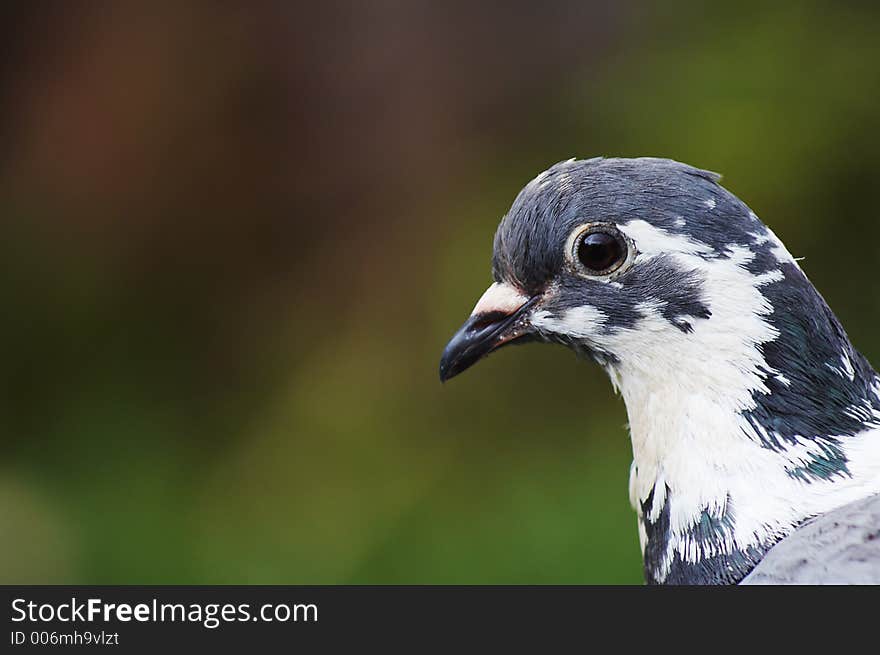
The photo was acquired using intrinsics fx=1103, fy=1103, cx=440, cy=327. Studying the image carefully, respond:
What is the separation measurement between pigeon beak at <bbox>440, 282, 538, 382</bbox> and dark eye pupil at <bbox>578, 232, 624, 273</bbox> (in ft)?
0.58

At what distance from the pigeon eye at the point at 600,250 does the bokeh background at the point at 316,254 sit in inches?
107

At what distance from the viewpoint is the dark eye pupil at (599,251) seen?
2.27m

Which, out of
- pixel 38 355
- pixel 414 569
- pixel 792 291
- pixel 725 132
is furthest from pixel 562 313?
pixel 38 355

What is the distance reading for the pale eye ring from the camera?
2258mm

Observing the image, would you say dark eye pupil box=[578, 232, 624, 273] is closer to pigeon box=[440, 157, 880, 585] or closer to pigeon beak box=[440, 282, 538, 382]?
pigeon box=[440, 157, 880, 585]

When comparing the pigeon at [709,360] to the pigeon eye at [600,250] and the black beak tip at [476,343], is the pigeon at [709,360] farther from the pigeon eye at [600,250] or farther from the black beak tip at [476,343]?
the black beak tip at [476,343]

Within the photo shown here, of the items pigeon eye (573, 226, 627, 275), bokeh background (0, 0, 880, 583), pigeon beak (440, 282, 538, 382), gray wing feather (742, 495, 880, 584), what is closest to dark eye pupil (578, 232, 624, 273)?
pigeon eye (573, 226, 627, 275)

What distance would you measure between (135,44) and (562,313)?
408 centimetres

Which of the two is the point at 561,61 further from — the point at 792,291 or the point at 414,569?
the point at 792,291

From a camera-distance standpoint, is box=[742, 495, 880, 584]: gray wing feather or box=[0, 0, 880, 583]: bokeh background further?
box=[0, 0, 880, 583]: bokeh background

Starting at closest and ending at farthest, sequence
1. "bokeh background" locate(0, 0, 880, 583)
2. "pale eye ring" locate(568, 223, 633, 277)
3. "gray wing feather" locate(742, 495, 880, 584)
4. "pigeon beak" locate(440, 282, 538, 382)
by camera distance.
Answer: "gray wing feather" locate(742, 495, 880, 584) < "pale eye ring" locate(568, 223, 633, 277) < "pigeon beak" locate(440, 282, 538, 382) < "bokeh background" locate(0, 0, 880, 583)

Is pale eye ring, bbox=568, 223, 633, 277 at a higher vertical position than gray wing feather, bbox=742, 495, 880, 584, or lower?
higher

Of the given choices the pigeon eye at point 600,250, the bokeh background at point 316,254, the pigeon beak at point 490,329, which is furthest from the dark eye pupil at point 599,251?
the bokeh background at point 316,254

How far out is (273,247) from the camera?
19.0 feet
